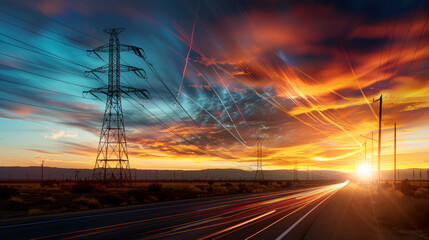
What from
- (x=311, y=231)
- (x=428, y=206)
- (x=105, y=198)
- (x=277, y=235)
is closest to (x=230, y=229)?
(x=277, y=235)

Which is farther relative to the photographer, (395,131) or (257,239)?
(395,131)

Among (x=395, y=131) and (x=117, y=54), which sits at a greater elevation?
(x=117, y=54)

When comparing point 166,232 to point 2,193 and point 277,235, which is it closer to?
point 277,235

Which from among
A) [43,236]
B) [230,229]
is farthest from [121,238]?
[230,229]

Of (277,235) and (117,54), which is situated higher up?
(117,54)

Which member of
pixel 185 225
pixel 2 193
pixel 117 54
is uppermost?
pixel 117 54

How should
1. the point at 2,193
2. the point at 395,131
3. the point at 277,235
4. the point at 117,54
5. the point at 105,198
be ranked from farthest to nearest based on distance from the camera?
the point at 395,131 < the point at 117,54 < the point at 2,193 < the point at 105,198 < the point at 277,235

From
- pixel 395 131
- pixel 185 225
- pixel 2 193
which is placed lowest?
pixel 2 193

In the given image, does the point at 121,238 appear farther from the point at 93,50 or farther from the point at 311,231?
the point at 93,50

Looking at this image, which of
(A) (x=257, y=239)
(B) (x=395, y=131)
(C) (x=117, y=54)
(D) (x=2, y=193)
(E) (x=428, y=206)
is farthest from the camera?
(B) (x=395, y=131)
